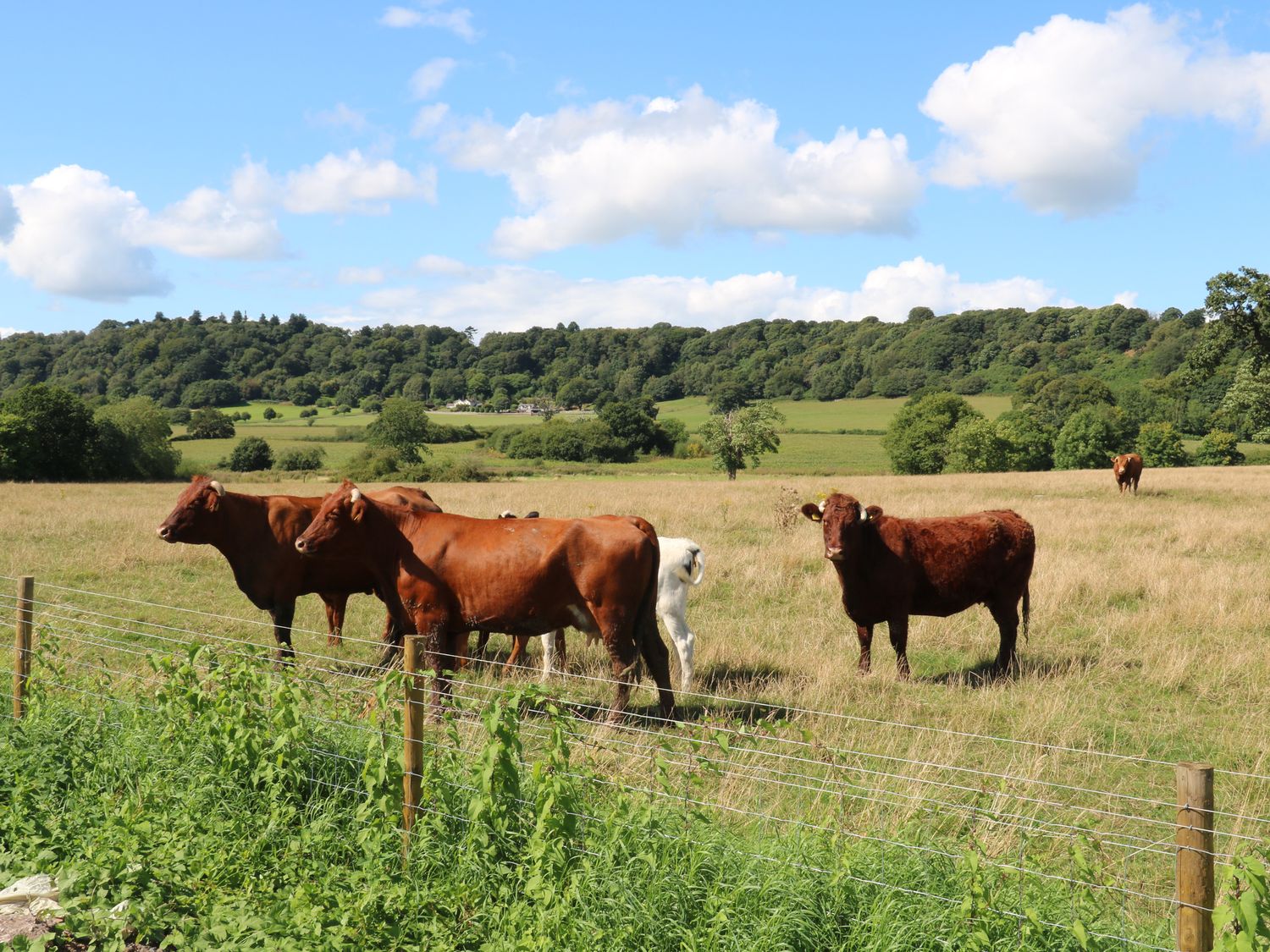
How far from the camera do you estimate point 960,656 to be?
34.5 ft

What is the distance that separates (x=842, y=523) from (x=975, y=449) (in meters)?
66.0

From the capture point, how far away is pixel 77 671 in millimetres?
8266

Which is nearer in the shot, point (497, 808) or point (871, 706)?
point (497, 808)

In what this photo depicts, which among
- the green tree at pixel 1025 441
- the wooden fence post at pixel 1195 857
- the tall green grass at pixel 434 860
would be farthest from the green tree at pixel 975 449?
the wooden fence post at pixel 1195 857

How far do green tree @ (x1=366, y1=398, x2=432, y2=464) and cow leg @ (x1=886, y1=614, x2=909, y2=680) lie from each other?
62.4 metres

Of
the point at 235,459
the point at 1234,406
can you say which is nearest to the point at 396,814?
the point at 1234,406

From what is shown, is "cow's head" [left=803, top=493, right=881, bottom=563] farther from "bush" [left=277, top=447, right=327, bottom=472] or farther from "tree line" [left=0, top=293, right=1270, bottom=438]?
"tree line" [left=0, top=293, right=1270, bottom=438]

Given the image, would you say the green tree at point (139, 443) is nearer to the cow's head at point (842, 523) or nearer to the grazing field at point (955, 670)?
the grazing field at point (955, 670)

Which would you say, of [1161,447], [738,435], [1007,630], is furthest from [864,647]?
[1161,447]

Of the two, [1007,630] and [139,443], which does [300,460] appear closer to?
[139,443]

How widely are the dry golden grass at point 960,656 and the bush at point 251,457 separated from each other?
155ft

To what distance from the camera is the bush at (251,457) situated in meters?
67.8

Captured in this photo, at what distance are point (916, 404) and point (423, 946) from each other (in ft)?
256

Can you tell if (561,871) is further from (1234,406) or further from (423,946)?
(1234,406)
